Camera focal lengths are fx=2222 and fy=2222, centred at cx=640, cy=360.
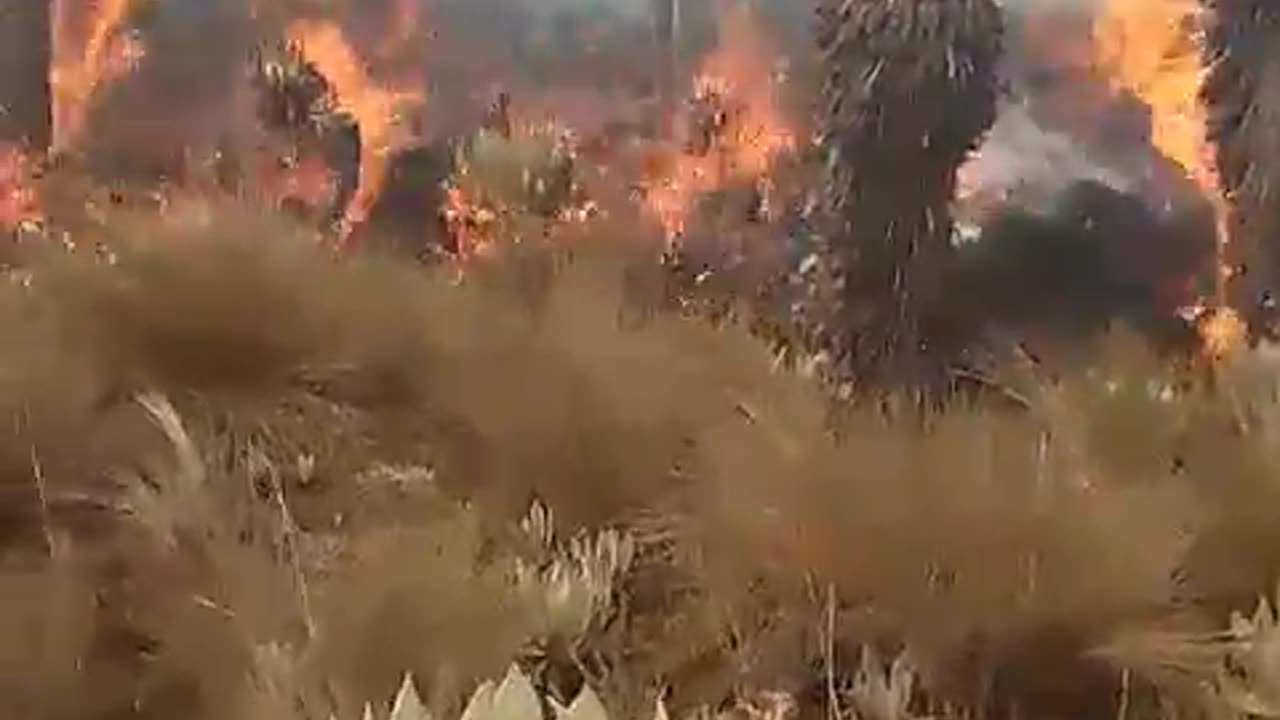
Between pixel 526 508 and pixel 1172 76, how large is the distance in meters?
1.42

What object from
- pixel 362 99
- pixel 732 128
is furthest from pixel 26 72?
pixel 732 128

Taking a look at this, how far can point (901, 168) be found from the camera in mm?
3129

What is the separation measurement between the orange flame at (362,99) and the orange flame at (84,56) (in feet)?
0.98

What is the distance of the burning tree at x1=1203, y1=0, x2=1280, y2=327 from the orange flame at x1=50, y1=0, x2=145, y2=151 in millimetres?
1805

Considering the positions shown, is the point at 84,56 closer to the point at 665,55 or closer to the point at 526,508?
the point at 665,55

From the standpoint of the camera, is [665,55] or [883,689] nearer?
[883,689]

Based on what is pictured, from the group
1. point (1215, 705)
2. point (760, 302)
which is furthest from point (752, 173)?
point (1215, 705)

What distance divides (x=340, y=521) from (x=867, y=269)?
112 cm

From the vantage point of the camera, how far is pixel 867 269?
3123mm

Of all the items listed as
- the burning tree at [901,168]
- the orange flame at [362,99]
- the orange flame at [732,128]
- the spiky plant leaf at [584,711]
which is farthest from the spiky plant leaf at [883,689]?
the orange flame at [362,99]

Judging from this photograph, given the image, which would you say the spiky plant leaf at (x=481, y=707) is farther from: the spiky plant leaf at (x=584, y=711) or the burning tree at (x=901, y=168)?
the burning tree at (x=901, y=168)

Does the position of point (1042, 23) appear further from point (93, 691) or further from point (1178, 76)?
point (93, 691)

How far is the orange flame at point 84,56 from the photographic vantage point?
3770 millimetres

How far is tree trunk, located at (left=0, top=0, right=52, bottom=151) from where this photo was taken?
375cm
